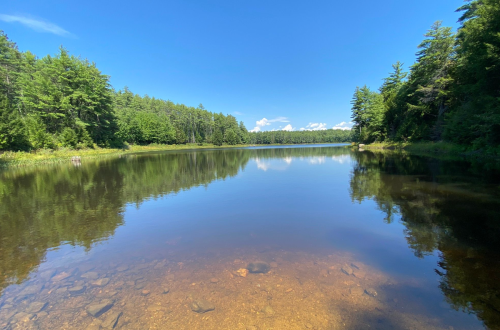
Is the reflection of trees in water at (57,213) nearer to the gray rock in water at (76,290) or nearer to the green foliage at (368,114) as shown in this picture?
the gray rock in water at (76,290)

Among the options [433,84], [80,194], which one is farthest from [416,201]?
[433,84]

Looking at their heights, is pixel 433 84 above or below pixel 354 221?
above

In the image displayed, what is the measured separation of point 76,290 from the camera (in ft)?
11.8

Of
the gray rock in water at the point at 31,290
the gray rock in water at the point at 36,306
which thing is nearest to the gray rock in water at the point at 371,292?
the gray rock in water at the point at 36,306

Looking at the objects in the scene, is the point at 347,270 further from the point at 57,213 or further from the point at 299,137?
the point at 299,137

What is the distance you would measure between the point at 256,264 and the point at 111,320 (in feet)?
7.54

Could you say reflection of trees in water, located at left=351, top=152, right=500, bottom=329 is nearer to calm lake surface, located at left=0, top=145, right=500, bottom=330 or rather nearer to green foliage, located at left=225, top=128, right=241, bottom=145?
calm lake surface, located at left=0, top=145, right=500, bottom=330

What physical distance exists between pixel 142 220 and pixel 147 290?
3747 mm

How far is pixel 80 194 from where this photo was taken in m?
10.2

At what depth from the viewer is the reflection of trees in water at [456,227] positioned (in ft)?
10.3

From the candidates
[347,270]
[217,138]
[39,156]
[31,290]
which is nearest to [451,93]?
[347,270]

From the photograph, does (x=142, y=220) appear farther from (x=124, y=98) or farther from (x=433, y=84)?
(x=124, y=98)

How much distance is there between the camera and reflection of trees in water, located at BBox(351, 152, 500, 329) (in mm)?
3152

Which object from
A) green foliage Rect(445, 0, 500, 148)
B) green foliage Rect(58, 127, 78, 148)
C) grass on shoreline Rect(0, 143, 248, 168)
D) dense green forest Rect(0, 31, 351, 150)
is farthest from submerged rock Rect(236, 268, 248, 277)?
green foliage Rect(58, 127, 78, 148)
